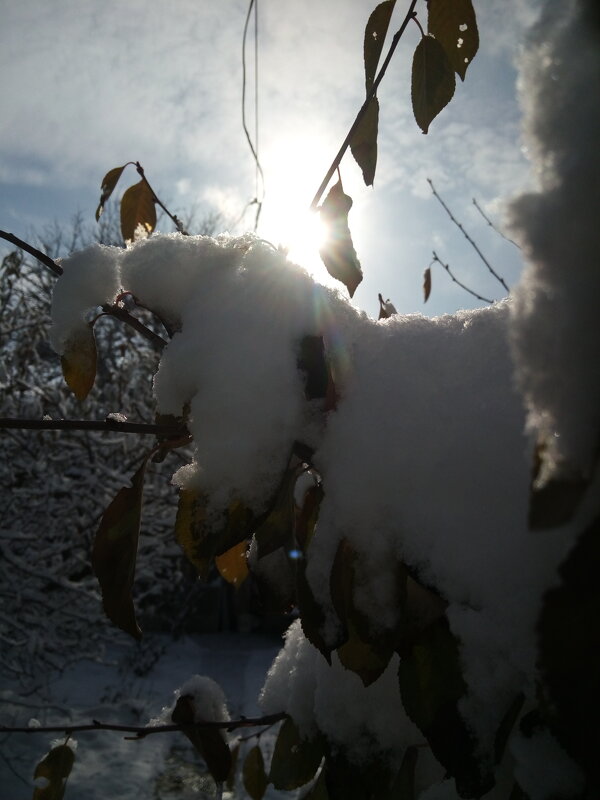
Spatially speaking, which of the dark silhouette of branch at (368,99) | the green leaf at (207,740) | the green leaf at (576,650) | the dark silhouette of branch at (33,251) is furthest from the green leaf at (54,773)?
the dark silhouette of branch at (368,99)

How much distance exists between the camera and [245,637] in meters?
7.62

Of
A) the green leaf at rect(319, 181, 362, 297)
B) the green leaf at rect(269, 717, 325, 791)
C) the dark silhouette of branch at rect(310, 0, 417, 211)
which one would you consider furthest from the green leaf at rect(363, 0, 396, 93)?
the green leaf at rect(269, 717, 325, 791)

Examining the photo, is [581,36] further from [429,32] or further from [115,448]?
[115,448]

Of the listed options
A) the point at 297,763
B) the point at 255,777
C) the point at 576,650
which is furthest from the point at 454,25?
the point at 255,777

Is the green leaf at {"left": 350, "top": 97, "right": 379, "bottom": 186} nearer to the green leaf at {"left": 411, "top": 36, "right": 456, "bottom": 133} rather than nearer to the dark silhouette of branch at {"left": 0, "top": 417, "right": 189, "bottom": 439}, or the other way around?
the green leaf at {"left": 411, "top": 36, "right": 456, "bottom": 133}

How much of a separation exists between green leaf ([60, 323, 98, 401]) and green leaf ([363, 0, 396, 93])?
1.57 ft

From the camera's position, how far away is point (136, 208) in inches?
40.6

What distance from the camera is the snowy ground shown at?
334 cm

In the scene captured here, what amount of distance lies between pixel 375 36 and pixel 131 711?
5.21 meters

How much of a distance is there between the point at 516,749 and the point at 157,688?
5.74 metres

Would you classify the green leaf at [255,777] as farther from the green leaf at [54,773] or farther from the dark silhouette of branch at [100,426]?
the dark silhouette of branch at [100,426]

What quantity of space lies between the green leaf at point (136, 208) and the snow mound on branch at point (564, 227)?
0.90m

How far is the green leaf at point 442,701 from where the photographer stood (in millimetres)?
406

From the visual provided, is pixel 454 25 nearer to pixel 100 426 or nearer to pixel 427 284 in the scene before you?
pixel 100 426
